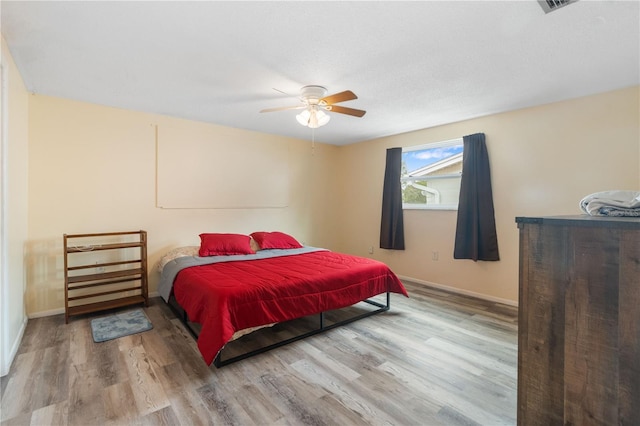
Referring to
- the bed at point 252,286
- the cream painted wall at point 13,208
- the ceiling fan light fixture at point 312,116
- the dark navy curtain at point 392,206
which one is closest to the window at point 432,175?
the dark navy curtain at point 392,206

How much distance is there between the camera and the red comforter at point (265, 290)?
2.13 m

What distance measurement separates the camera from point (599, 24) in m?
1.81

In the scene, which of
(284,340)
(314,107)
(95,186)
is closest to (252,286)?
(284,340)

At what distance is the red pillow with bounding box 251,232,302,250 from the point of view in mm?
4051

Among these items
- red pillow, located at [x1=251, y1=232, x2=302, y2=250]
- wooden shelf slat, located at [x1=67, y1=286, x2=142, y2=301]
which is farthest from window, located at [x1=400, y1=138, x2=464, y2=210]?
wooden shelf slat, located at [x1=67, y1=286, x2=142, y2=301]

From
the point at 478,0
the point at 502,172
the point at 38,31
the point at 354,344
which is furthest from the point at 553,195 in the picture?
the point at 38,31

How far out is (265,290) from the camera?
93.3 inches

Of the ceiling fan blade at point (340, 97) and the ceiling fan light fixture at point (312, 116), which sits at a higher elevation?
the ceiling fan blade at point (340, 97)

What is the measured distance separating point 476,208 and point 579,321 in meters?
2.90

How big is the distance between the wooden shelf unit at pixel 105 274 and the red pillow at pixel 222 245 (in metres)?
0.64

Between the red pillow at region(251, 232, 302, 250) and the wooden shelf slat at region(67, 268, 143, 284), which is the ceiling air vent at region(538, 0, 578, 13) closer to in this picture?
the red pillow at region(251, 232, 302, 250)

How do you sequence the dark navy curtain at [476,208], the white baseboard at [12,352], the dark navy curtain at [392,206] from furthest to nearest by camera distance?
the dark navy curtain at [392,206], the dark navy curtain at [476,208], the white baseboard at [12,352]

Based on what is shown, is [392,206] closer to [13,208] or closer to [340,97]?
[340,97]

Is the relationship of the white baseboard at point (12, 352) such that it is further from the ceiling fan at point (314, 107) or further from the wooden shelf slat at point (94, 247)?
the ceiling fan at point (314, 107)
